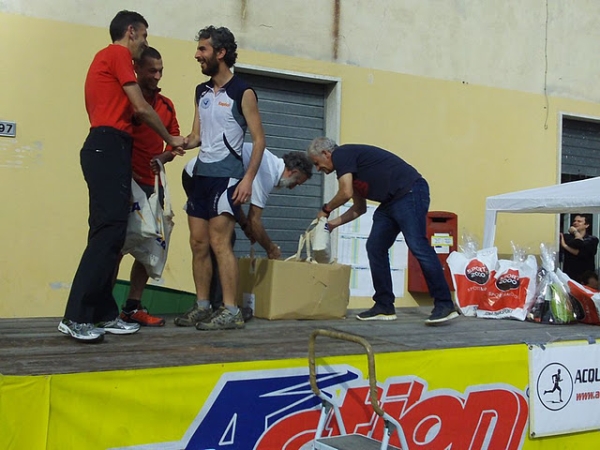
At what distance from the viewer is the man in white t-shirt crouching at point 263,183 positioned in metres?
4.67

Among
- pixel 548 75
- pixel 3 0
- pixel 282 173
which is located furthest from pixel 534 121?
pixel 3 0

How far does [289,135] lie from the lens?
750 centimetres

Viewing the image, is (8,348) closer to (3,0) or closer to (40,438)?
(40,438)

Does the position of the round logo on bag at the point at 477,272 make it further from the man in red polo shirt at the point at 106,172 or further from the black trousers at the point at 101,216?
the black trousers at the point at 101,216

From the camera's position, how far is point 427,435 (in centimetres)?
346

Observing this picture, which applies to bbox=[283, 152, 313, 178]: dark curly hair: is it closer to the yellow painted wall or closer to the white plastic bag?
the white plastic bag

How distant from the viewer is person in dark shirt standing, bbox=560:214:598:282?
28.0 feet

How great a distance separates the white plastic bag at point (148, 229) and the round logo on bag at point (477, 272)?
252 centimetres

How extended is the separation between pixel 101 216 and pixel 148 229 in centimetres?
39

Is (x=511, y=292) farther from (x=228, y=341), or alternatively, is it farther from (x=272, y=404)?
(x=272, y=404)

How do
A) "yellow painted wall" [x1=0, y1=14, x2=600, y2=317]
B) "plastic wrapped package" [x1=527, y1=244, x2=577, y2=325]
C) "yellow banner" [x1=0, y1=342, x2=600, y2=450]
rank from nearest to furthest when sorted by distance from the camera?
"yellow banner" [x1=0, y1=342, x2=600, y2=450]
"plastic wrapped package" [x1=527, y1=244, x2=577, y2=325]
"yellow painted wall" [x1=0, y1=14, x2=600, y2=317]

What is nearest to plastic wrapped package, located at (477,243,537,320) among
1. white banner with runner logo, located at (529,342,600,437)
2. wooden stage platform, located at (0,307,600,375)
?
wooden stage platform, located at (0,307,600,375)

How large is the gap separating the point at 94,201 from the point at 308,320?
5.68ft

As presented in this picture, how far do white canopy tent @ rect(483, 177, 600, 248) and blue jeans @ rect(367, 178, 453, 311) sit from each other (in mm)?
2381
